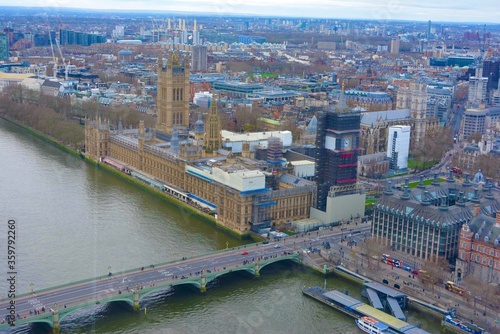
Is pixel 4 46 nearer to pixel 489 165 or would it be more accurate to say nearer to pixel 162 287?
pixel 489 165

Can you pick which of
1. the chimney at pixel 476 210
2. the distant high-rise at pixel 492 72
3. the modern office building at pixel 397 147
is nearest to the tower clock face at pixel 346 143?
the chimney at pixel 476 210

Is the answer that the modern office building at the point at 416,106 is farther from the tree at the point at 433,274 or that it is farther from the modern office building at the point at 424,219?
the tree at the point at 433,274

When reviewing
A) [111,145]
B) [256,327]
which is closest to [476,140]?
[111,145]

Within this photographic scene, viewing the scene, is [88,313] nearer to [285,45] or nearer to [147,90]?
[147,90]

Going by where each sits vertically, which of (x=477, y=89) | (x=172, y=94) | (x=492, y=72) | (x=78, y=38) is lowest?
(x=477, y=89)

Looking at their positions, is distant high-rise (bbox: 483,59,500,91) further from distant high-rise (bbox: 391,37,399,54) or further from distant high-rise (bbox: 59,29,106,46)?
distant high-rise (bbox: 59,29,106,46)

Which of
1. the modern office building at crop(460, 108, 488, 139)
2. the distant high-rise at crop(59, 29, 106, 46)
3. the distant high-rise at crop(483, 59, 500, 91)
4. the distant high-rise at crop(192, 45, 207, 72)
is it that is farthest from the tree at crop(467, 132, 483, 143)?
the distant high-rise at crop(59, 29, 106, 46)

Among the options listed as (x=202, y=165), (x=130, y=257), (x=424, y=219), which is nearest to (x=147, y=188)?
(x=202, y=165)
